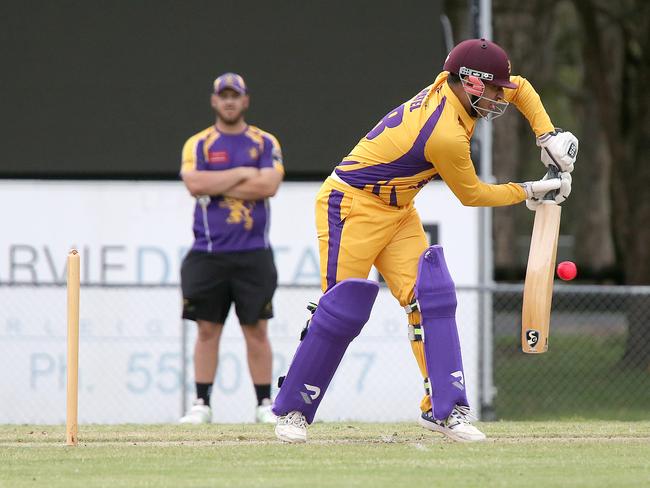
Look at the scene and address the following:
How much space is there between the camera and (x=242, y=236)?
9.61m

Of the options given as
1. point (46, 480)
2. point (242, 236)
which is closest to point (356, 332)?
point (46, 480)

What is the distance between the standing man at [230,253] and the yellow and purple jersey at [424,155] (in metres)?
2.54

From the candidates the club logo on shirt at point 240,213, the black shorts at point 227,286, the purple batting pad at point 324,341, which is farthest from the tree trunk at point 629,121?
the purple batting pad at point 324,341

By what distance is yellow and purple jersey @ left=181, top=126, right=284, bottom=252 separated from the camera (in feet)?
31.5

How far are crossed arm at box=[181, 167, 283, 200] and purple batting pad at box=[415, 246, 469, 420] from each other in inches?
113

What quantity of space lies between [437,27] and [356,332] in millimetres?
5529

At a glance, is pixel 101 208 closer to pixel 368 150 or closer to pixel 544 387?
pixel 368 150

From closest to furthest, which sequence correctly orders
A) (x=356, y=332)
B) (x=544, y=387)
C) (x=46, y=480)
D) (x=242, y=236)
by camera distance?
(x=46, y=480) → (x=356, y=332) → (x=242, y=236) → (x=544, y=387)

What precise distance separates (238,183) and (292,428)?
9.82 ft

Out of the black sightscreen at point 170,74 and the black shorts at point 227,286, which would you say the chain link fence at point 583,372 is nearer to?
the black sightscreen at point 170,74

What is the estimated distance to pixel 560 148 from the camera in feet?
23.1

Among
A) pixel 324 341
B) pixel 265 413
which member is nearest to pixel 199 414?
pixel 265 413

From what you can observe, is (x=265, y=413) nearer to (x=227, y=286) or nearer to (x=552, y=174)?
(x=227, y=286)

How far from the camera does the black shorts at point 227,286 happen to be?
9.53m
